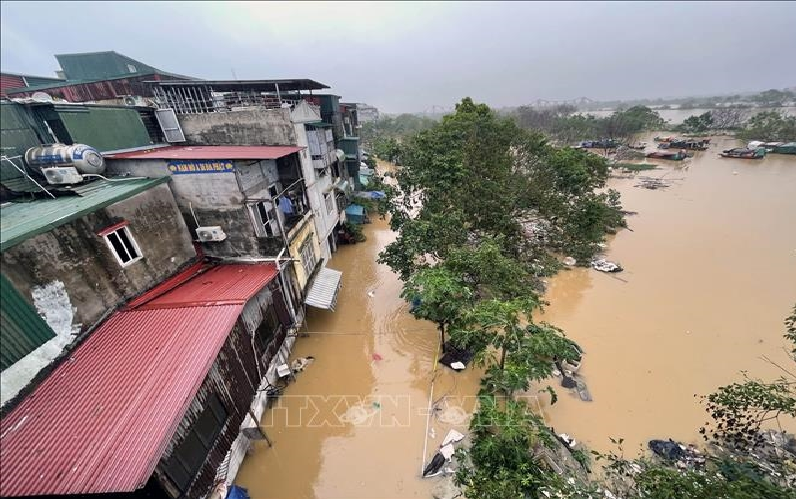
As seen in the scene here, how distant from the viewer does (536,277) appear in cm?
1692

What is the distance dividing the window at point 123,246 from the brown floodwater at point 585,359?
6441 mm

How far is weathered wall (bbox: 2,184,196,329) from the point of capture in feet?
19.6

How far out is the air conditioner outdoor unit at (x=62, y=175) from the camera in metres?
7.64

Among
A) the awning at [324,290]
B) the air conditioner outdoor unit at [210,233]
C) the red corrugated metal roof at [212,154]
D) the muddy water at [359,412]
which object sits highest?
the red corrugated metal roof at [212,154]

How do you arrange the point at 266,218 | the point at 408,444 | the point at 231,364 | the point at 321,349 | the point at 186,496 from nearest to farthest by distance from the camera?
the point at 186,496
the point at 231,364
the point at 408,444
the point at 266,218
the point at 321,349

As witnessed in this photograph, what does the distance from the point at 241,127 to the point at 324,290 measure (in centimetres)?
781

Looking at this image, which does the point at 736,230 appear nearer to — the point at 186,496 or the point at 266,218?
the point at 266,218

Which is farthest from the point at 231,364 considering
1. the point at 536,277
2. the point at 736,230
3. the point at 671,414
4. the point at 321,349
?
the point at 736,230

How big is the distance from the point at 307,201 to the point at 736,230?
95.3 feet

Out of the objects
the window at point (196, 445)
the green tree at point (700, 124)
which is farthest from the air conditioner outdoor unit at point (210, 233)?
the green tree at point (700, 124)

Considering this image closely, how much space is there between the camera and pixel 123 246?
7.99 metres

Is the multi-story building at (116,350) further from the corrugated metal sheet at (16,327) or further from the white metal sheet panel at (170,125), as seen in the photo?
the white metal sheet panel at (170,125)

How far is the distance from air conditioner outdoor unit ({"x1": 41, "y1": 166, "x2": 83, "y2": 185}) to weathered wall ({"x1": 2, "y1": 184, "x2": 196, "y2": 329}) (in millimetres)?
1422

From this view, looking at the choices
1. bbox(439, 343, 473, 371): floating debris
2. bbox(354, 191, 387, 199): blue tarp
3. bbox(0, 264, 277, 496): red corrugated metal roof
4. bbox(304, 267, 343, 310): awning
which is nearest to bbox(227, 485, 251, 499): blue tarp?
bbox(0, 264, 277, 496): red corrugated metal roof
